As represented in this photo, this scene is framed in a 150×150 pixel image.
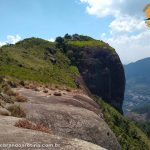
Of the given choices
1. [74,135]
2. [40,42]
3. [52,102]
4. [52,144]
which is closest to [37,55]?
[40,42]

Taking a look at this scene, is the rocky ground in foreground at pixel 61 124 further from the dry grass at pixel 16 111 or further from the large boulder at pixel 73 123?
the dry grass at pixel 16 111

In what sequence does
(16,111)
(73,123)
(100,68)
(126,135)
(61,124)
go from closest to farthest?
(16,111) < (61,124) < (73,123) < (126,135) < (100,68)

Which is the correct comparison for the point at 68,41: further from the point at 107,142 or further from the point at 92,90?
the point at 107,142

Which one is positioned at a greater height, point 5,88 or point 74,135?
point 5,88

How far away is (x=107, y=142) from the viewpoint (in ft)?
92.7

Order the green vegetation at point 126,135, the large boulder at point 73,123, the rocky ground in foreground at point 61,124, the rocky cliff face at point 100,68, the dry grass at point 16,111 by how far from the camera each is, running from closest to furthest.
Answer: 1. the rocky ground in foreground at point 61,124
2. the dry grass at point 16,111
3. the large boulder at point 73,123
4. the green vegetation at point 126,135
5. the rocky cliff face at point 100,68

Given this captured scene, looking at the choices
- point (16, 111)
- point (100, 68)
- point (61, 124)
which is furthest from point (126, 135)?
point (100, 68)

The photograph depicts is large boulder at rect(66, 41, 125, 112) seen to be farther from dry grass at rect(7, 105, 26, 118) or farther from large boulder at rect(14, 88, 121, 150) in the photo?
dry grass at rect(7, 105, 26, 118)

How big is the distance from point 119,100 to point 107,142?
153 metres

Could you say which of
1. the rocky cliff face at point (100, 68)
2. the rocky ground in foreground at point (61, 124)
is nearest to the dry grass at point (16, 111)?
the rocky ground in foreground at point (61, 124)

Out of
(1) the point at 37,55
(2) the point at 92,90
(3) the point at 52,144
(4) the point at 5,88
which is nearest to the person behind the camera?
(3) the point at 52,144

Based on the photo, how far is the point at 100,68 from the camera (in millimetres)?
170375

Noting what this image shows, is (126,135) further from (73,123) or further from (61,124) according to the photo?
(61,124)

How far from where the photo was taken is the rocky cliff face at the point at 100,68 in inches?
6447
